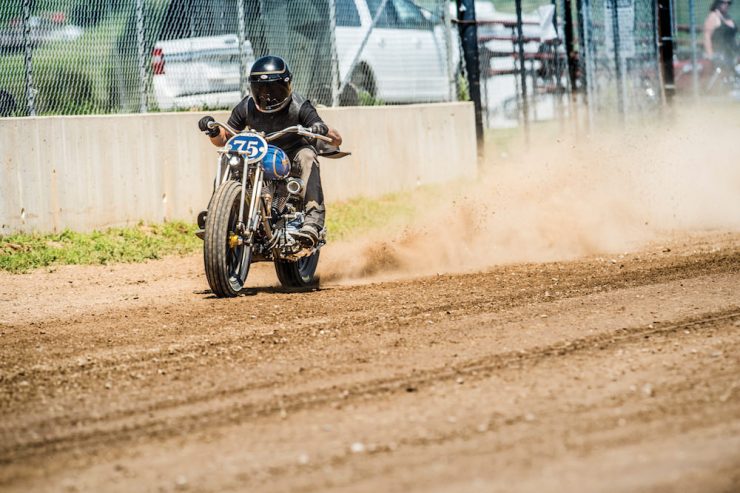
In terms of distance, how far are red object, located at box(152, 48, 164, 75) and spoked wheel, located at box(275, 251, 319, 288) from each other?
15.7 ft

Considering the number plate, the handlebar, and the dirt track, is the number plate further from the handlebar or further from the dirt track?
the dirt track

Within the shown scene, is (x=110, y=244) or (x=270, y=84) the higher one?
(x=270, y=84)

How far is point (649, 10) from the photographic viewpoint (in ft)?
74.3

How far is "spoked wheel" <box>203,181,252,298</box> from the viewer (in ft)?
27.8

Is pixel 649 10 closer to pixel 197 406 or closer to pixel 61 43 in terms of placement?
pixel 61 43

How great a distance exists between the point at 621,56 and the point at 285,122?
13874 millimetres

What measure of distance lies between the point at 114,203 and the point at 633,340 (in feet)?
26.6

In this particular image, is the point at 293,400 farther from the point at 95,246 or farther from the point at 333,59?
the point at 333,59

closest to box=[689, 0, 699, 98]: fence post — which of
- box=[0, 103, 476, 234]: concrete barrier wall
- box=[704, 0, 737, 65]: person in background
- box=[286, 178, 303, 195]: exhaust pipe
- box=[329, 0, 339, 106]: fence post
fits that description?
box=[704, 0, 737, 65]: person in background

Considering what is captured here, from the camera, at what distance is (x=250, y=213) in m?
8.84

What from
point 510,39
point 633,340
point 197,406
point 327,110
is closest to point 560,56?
point 510,39

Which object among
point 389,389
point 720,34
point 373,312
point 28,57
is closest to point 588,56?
point 720,34

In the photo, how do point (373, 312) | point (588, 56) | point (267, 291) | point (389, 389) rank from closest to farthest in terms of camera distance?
point (389, 389) → point (373, 312) → point (267, 291) → point (588, 56)

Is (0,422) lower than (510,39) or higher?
lower
